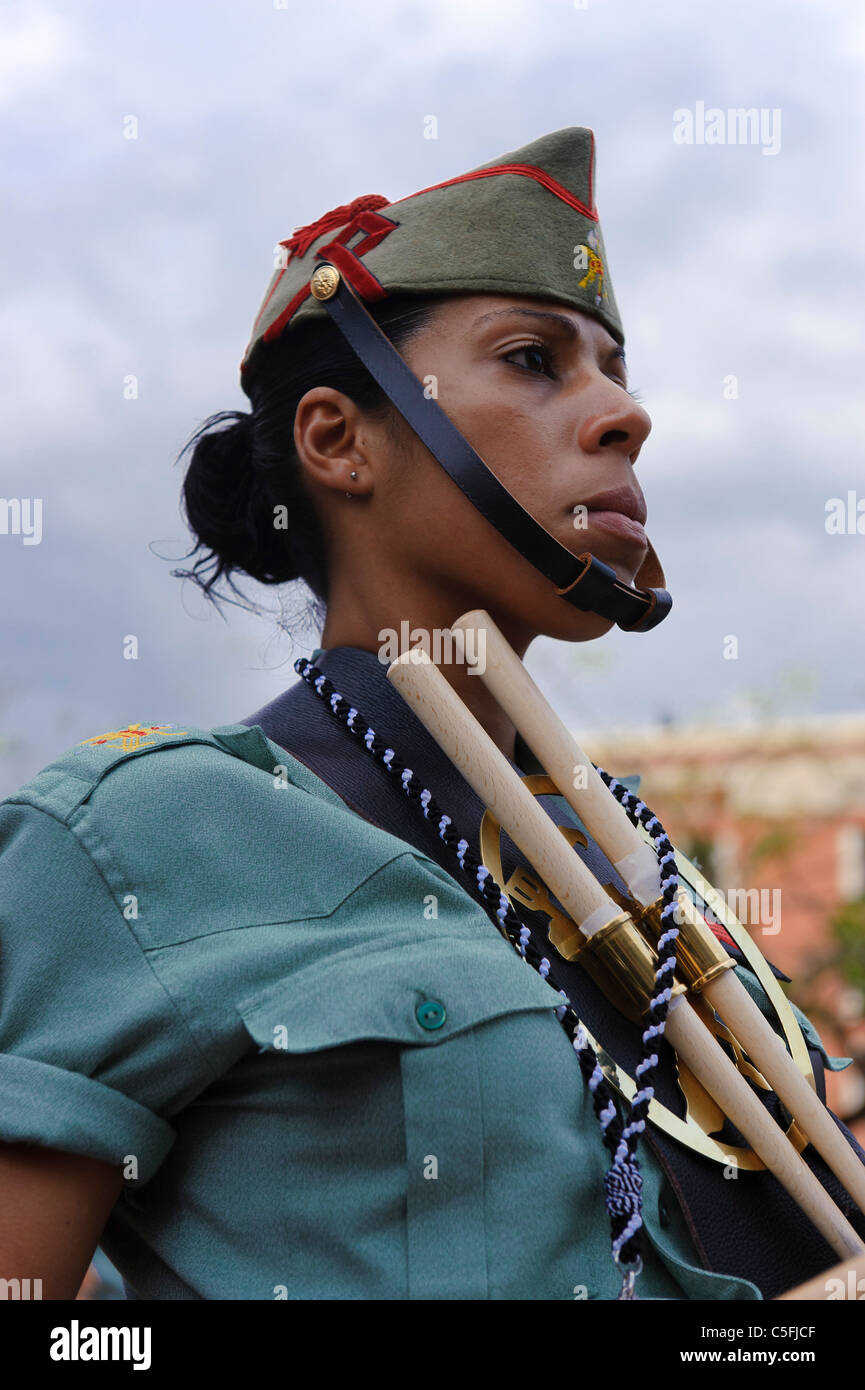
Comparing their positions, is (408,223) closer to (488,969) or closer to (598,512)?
(598,512)

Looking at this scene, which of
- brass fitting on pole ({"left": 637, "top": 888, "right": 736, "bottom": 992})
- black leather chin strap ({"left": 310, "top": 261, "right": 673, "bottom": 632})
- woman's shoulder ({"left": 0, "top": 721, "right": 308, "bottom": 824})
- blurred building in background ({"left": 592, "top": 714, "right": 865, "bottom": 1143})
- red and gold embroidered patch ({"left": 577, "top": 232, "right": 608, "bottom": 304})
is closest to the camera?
woman's shoulder ({"left": 0, "top": 721, "right": 308, "bottom": 824})

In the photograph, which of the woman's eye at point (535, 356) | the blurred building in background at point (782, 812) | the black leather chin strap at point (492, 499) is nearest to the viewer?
the black leather chin strap at point (492, 499)

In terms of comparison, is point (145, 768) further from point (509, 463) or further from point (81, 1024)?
point (509, 463)

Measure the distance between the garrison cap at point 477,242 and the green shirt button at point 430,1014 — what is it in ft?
3.63

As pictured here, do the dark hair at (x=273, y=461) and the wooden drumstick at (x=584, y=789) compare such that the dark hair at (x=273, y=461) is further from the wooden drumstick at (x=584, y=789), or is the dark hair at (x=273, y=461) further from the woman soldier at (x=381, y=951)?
the wooden drumstick at (x=584, y=789)

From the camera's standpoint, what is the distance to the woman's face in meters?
1.97

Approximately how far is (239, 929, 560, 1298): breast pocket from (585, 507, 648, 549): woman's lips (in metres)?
0.74

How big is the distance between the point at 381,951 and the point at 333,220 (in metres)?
1.31

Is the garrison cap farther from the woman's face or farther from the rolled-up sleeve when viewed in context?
the rolled-up sleeve

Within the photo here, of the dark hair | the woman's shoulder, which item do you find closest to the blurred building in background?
the dark hair

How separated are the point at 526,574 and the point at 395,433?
0.31 meters

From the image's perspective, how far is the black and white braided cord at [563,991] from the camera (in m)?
1.50

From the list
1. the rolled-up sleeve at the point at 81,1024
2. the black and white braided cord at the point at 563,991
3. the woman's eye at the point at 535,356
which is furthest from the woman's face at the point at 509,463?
the rolled-up sleeve at the point at 81,1024
